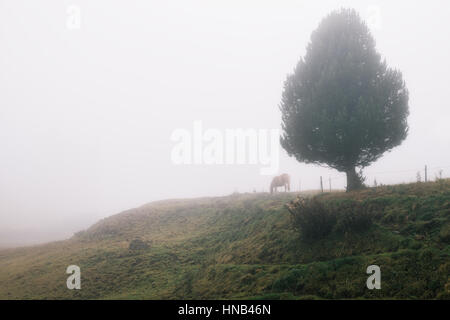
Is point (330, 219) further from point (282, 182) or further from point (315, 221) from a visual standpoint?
point (282, 182)

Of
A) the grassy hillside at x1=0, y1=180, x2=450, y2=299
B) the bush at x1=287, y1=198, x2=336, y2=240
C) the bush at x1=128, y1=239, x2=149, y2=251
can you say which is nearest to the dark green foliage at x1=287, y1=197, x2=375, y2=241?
the bush at x1=287, y1=198, x2=336, y2=240

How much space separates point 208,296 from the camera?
37.2 ft

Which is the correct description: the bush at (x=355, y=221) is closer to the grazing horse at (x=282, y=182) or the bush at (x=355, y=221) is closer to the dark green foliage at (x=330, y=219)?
the dark green foliage at (x=330, y=219)

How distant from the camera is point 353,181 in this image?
17.8 m

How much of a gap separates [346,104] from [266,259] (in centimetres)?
1141

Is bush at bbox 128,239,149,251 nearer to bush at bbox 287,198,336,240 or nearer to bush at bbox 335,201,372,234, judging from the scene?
bush at bbox 287,198,336,240

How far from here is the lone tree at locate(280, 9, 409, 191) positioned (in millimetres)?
16266

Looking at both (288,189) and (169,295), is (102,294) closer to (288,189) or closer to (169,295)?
(169,295)

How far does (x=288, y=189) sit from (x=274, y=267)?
21873mm

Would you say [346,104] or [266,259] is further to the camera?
[346,104]

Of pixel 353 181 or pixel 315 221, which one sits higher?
pixel 353 181

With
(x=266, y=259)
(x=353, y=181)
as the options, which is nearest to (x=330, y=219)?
(x=266, y=259)

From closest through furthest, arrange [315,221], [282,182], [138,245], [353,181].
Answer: [315,221], [353,181], [138,245], [282,182]
